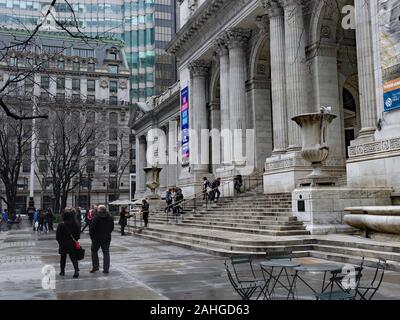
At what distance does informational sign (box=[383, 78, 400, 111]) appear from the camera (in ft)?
54.5

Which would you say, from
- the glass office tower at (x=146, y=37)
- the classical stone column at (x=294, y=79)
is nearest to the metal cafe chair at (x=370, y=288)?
the classical stone column at (x=294, y=79)

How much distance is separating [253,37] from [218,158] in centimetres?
936

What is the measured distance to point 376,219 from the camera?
42.9ft

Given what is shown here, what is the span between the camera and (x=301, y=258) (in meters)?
→ 13.1

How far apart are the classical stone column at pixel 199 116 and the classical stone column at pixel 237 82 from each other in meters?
6.43

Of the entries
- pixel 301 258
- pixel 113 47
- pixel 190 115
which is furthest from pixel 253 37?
pixel 113 47

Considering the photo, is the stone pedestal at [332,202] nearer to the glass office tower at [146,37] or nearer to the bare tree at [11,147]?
the bare tree at [11,147]

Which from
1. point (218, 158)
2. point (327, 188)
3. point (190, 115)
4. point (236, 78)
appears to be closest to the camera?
point (327, 188)

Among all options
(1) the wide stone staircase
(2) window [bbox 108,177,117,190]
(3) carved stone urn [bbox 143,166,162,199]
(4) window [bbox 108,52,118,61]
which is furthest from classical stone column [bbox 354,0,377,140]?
(4) window [bbox 108,52,118,61]

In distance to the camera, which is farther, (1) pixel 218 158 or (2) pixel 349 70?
(1) pixel 218 158

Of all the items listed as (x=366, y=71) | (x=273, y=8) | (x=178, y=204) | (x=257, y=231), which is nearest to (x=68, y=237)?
(x=257, y=231)

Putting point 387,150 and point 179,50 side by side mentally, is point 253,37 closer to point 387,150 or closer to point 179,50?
point 179,50

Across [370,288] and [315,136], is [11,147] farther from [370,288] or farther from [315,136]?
[370,288]
